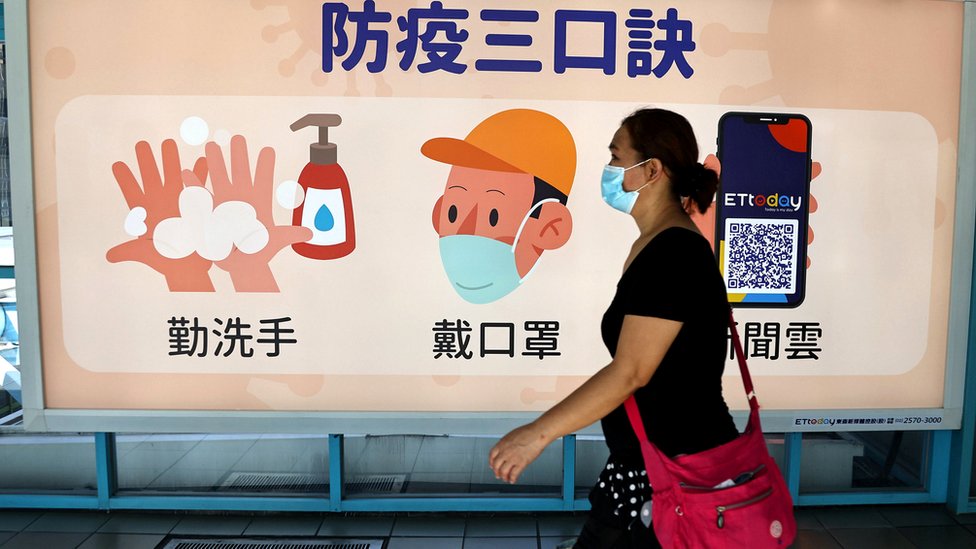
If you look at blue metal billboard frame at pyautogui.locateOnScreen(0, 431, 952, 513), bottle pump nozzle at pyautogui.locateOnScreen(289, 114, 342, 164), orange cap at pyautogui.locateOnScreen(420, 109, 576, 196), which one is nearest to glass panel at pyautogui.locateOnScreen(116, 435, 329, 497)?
blue metal billboard frame at pyautogui.locateOnScreen(0, 431, 952, 513)

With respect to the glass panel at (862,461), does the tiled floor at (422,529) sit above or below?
below

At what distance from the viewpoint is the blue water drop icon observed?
3131 millimetres

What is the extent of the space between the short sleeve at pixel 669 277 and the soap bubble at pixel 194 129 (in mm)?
2270

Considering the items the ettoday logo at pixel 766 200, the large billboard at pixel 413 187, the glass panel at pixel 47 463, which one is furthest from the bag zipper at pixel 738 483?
the glass panel at pixel 47 463

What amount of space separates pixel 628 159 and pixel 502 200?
1.49 metres

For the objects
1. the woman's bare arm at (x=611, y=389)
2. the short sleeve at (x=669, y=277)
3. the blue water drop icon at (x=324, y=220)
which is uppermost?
the blue water drop icon at (x=324, y=220)

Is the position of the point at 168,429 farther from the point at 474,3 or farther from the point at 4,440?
the point at 474,3

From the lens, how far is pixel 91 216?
3.14m

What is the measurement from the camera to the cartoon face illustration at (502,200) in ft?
10.2

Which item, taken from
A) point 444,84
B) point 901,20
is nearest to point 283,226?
point 444,84

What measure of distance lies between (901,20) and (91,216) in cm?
371

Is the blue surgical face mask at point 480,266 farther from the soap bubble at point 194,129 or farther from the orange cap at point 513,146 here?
the soap bubble at point 194,129

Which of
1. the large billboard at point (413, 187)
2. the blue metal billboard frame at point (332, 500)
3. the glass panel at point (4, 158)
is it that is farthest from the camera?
the blue metal billboard frame at point (332, 500)

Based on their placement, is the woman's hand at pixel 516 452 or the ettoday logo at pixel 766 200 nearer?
the woman's hand at pixel 516 452
